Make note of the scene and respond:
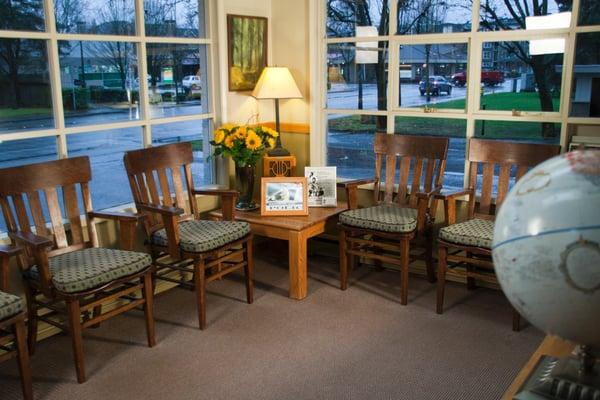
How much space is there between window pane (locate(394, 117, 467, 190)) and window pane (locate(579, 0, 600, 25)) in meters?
0.88

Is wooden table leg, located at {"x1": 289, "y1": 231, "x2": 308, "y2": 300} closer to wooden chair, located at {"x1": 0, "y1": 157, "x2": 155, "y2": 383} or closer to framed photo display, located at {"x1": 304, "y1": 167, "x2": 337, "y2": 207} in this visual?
framed photo display, located at {"x1": 304, "y1": 167, "x2": 337, "y2": 207}

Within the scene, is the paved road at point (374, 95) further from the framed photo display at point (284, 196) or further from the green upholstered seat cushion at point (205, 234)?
the green upholstered seat cushion at point (205, 234)

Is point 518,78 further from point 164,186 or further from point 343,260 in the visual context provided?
point 164,186

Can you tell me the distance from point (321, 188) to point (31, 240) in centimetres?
195

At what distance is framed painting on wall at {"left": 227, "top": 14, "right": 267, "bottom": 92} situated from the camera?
4.09 metres

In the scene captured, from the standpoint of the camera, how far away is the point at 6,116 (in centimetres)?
297

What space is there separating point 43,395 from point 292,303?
4.83ft

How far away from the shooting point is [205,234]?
3.23m

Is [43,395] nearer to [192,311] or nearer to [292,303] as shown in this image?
[192,311]

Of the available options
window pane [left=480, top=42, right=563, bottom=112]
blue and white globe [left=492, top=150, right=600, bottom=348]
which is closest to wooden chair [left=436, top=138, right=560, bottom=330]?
window pane [left=480, top=42, right=563, bottom=112]

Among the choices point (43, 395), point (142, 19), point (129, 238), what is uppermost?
point (142, 19)

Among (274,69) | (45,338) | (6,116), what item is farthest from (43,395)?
(274,69)

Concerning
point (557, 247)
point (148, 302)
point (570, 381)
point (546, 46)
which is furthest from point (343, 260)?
point (557, 247)

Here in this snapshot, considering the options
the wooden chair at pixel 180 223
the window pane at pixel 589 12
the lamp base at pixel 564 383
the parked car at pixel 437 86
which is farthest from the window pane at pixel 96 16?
the lamp base at pixel 564 383
